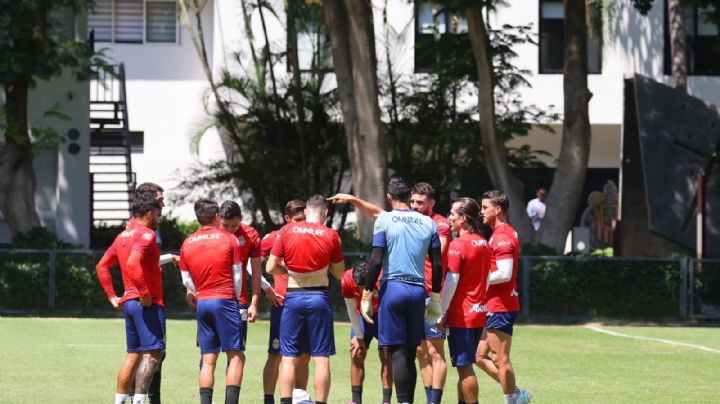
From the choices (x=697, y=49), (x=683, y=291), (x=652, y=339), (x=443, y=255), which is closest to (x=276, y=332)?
(x=443, y=255)

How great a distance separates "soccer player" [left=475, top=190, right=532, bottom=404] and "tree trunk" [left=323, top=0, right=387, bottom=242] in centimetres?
1423

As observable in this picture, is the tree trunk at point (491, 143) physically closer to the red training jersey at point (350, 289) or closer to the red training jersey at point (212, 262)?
the red training jersey at point (350, 289)

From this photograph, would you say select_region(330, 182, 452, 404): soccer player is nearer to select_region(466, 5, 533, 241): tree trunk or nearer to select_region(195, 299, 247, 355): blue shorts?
select_region(195, 299, 247, 355): blue shorts

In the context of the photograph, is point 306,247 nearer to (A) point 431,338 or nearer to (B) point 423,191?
(B) point 423,191

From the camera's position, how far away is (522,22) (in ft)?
134

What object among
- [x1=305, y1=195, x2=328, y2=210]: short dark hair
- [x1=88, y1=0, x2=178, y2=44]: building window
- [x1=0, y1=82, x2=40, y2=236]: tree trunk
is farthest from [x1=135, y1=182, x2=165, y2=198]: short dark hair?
[x1=88, y1=0, x2=178, y2=44]: building window

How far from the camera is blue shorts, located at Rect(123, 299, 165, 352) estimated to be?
12008mm

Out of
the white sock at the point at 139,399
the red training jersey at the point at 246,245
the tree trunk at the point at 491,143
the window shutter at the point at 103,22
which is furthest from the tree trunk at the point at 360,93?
the window shutter at the point at 103,22

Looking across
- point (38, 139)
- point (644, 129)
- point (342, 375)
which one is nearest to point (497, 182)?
point (644, 129)

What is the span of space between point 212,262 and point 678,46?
28546 millimetres

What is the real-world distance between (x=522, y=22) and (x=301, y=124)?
422 inches

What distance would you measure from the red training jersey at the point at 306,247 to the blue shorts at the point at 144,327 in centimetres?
122

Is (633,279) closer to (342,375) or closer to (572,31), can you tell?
(572,31)

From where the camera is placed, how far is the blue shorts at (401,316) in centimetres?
1169
